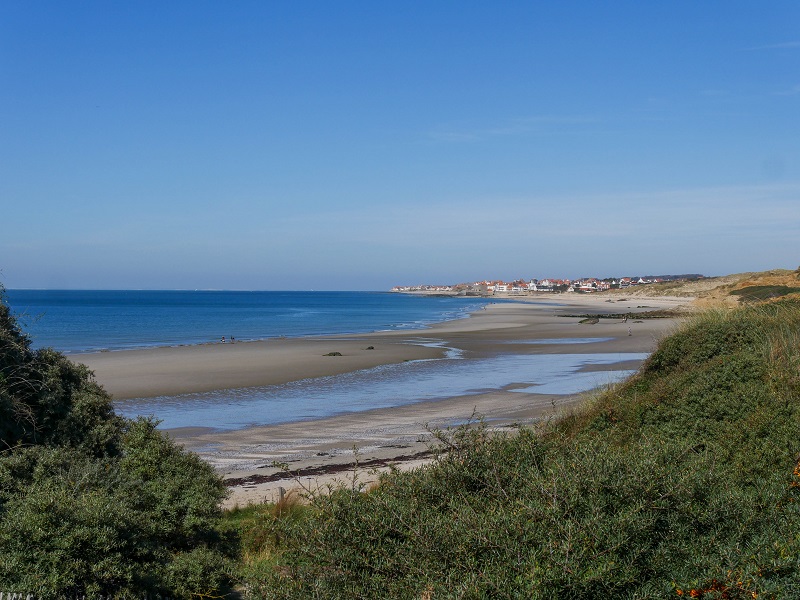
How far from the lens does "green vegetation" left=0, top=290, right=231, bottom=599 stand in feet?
16.9

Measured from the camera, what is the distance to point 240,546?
7.79 metres

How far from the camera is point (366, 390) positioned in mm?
27125

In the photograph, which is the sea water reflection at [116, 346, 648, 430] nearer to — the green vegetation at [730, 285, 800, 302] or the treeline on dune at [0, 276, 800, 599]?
the green vegetation at [730, 285, 800, 302]

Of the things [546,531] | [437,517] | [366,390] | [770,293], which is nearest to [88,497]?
[437,517]

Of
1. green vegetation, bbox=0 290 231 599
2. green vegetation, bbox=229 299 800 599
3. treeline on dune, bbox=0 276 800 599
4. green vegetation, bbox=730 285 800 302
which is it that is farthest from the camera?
green vegetation, bbox=730 285 800 302

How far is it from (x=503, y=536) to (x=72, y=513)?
3241 millimetres

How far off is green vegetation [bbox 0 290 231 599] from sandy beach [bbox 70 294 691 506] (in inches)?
57.6

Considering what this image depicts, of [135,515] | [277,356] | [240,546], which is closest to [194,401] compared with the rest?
[277,356]

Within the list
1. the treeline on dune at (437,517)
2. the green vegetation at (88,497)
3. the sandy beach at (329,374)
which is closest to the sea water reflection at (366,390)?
the sandy beach at (329,374)

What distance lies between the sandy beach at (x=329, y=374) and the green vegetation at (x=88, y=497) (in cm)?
146

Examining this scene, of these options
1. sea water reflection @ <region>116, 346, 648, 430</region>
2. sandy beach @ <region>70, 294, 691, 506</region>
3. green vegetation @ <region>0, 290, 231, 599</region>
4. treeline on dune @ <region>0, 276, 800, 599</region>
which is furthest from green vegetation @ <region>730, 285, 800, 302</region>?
green vegetation @ <region>0, 290, 231, 599</region>

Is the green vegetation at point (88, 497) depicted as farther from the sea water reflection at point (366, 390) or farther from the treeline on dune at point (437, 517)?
Answer: the sea water reflection at point (366, 390)

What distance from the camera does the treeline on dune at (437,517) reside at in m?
3.72

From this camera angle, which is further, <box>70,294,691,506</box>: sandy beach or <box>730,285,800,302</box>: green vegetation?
<box>730,285,800,302</box>: green vegetation
